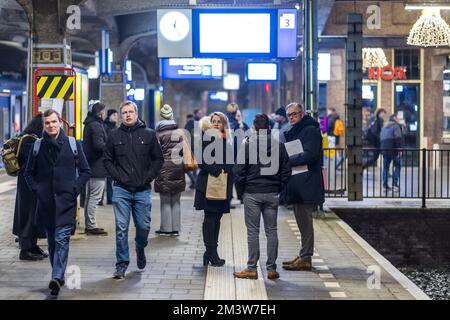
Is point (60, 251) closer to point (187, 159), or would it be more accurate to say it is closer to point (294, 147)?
point (294, 147)

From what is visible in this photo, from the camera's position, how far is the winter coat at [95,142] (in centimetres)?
1077

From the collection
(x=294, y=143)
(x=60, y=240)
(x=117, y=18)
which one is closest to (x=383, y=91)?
(x=117, y=18)

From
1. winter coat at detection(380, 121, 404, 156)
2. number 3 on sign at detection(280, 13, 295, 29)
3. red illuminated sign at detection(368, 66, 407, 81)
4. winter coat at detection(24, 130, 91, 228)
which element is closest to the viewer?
winter coat at detection(24, 130, 91, 228)

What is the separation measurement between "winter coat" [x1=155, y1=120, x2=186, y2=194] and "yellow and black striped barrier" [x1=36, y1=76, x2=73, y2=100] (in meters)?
1.37

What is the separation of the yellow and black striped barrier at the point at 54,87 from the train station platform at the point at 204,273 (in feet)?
6.44

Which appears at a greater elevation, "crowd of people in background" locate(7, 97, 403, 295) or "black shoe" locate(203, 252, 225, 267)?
"crowd of people in background" locate(7, 97, 403, 295)

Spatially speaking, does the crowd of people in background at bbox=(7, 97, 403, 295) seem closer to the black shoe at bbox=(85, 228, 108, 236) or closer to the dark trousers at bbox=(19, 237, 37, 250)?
the dark trousers at bbox=(19, 237, 37, 250)

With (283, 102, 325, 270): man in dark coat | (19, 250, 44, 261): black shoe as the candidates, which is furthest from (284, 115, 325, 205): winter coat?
(19, 250, 44, 261): black shoe

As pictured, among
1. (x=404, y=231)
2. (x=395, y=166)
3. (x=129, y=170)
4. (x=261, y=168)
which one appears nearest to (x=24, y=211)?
(x=129, y=170)

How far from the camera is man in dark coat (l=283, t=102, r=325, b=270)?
8492mm

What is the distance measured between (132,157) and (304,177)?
75.9 inches

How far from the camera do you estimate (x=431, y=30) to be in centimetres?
1512

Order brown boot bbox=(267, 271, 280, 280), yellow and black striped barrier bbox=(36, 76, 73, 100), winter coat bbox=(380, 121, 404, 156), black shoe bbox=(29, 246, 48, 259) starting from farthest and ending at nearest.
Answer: winter coat bbox=(380, 121, 404, 156)
yellow and black striped barrier bbox=(36, 76, 73, 100)
black shoe bbox=(29, 246, 48, 259)
brown boot bbox=(267, 271, 280, 280)
